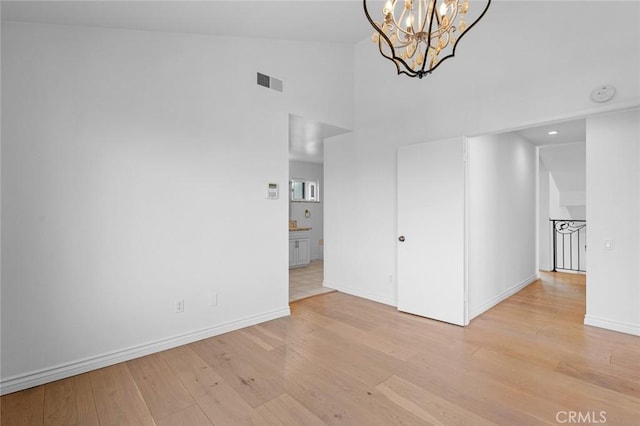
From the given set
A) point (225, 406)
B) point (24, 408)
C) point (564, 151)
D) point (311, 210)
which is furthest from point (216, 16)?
point (564, 151)

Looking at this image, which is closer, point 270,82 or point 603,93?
point 603,93

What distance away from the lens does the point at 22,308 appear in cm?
216

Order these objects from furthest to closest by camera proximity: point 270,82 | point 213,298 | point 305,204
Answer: point 305,204 < point 270,82 < point 213,298

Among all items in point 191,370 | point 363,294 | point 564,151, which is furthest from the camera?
point 564,151

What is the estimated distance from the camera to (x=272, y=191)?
3.53 m

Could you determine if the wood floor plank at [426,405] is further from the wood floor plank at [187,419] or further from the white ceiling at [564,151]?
the white ceiling at [564,151]

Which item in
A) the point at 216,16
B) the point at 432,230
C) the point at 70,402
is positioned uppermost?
the point at 216,16

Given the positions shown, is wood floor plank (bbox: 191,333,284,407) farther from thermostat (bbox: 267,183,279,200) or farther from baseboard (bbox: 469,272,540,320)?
baseboard (bbox: 469,272,540,320)

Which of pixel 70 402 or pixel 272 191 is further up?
pixel 272 191

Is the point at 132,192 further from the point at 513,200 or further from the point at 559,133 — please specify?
the point at 559,133

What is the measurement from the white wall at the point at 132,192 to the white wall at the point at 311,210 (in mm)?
3842

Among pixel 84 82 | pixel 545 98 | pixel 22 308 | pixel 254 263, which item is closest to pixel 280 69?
pixel 84 82

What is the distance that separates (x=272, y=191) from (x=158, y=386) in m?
2.11

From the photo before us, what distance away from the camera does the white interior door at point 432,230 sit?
3.29 m
